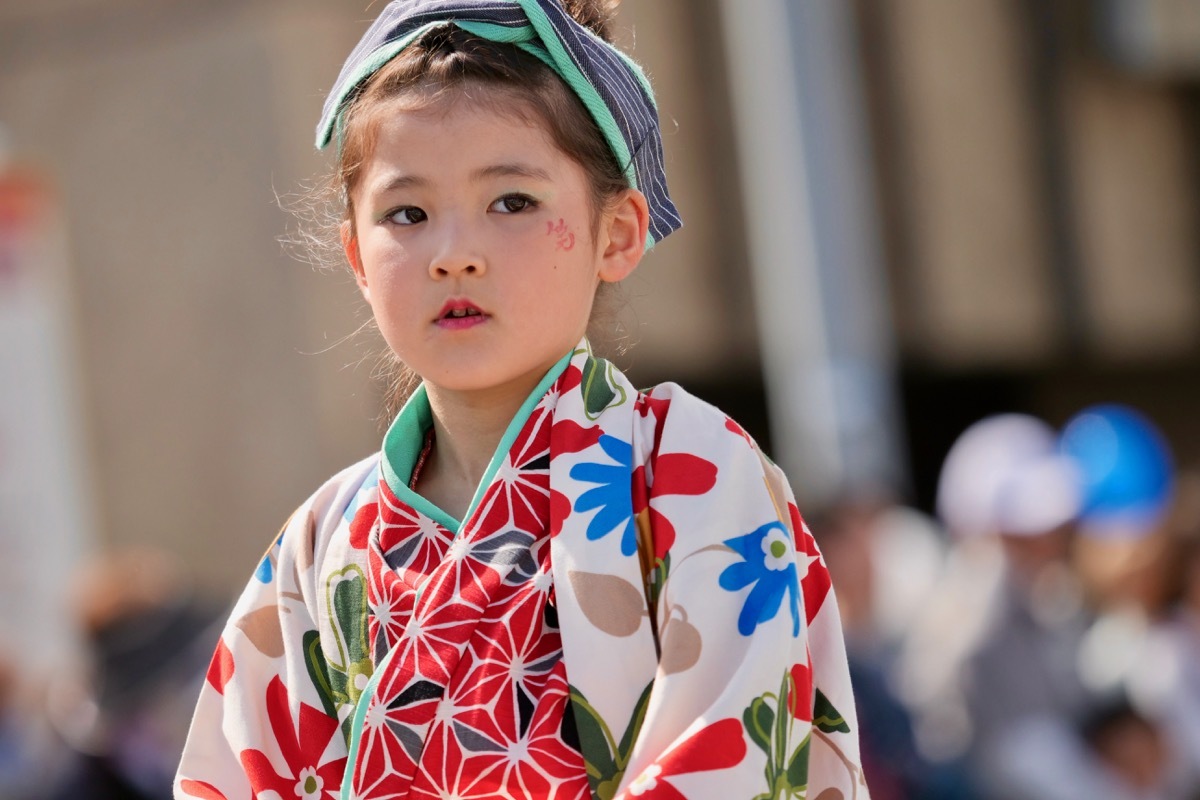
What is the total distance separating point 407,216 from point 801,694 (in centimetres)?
62

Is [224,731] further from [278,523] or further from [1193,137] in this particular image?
[1193,137]

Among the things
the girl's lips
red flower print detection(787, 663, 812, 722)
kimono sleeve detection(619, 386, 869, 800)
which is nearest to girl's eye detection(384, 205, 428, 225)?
the girl's lips

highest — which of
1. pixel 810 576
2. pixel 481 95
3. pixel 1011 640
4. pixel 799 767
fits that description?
pixel 481 95

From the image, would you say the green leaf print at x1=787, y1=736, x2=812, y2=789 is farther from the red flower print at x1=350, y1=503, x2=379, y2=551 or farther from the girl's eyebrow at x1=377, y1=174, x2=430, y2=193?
the girl's eyebrow at x1=377, y1=174, x2=430, y2=193

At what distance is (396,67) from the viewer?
178 centimetres

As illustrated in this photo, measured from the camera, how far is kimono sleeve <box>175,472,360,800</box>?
1.79 meters

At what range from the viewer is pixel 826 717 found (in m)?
1.75

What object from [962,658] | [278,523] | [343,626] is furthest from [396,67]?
[278,523]

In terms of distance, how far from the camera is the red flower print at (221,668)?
6.16ft

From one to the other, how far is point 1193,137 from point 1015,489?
6854 mm

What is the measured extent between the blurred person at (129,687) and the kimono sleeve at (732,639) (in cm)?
288

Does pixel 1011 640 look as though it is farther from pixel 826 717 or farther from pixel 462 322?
pixel 462 322

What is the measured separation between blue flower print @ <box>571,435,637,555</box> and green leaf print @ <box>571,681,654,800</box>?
0.15 meters

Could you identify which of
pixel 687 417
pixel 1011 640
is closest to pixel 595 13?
pixel 687 417
